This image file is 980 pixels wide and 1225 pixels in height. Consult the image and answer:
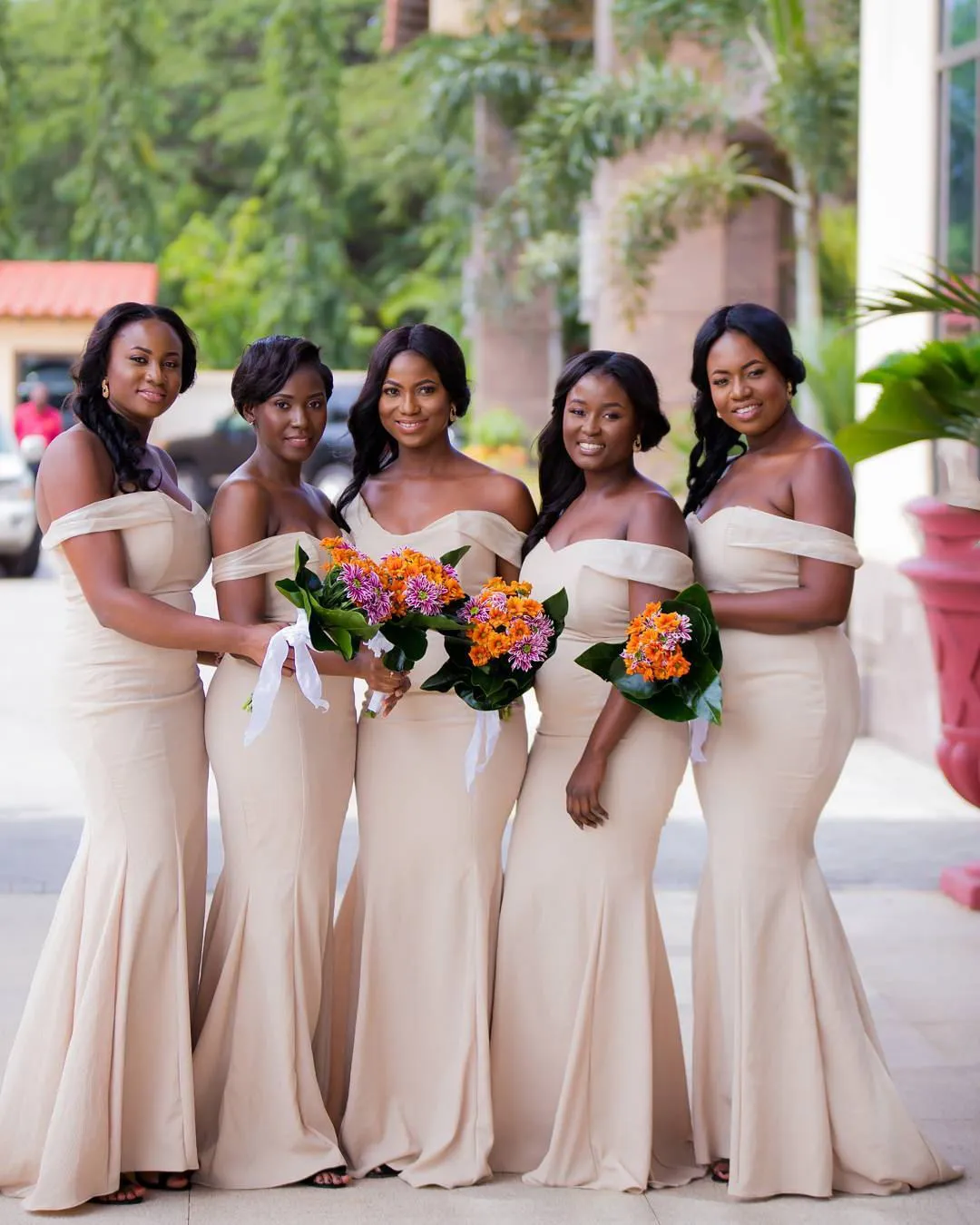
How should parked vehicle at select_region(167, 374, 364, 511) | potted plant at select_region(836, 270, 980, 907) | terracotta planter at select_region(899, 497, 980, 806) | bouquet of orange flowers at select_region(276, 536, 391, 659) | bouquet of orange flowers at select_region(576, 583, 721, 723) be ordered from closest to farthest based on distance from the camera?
1. bouquet of orange flowers at select_region(276, 536, 391, 659)
2. bouquet of orange flowers at select_region(576, 583, 721, 723)
3. potted plant at select_region(836, 270, 980, 907)
4. terracotta planter at select_region(899, 497, 980, 806)
5. parked vehicle at select_region(167, 374, 364, 511)

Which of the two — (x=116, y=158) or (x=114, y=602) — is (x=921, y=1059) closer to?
(x=114, y=602)

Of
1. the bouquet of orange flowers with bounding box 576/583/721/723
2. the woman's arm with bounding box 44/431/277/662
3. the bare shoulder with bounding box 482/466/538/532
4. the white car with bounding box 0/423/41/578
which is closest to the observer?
the bouquet of orange flowers with bounding box 576/583/721/723

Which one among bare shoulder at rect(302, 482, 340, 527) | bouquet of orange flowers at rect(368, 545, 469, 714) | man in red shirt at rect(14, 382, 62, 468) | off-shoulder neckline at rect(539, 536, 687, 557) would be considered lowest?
bouquet of orange flowers at rect(368, 545, 469, 714)

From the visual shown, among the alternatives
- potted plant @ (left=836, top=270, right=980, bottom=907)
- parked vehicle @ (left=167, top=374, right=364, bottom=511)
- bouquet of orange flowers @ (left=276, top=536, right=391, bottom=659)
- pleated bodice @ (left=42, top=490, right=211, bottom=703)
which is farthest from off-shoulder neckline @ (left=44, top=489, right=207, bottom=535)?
parked vehicle @ (left=167, top=374, right=364, bottom=511)

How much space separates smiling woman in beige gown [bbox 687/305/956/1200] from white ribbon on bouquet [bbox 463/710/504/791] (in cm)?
57

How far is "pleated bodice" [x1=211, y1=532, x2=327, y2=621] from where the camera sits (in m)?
4.29

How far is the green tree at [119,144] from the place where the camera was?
42.2 m

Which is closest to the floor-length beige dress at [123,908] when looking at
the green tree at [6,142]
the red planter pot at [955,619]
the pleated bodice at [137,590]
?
the pleated bodice at [137,590]

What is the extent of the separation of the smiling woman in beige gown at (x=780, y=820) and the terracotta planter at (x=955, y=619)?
2401 mm

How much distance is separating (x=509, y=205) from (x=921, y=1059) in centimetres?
1787

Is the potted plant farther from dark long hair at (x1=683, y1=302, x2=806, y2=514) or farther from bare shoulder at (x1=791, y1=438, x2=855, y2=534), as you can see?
bare shoulder at (x1=791, y1=438, x2=855, y2=534)

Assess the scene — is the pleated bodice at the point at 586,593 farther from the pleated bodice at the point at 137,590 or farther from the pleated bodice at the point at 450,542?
the pleated bodice at the point at 137,590

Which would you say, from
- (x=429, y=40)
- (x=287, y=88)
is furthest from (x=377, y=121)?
(x=429, y=40)

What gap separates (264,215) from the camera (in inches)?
1650
